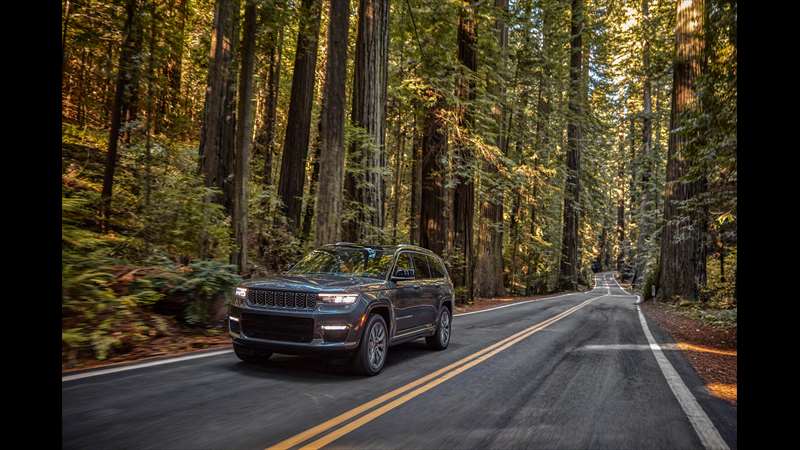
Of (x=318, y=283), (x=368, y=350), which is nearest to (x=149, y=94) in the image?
(x=318, y=283)

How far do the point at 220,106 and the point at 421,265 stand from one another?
9.50m

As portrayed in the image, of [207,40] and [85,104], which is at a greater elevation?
[207,40]

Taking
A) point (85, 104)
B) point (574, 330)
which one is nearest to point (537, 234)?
point (574, 330)

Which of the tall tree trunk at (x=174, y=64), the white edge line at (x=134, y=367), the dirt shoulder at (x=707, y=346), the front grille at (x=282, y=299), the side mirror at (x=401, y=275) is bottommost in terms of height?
the dirt shoulder at (x=707, y=346)

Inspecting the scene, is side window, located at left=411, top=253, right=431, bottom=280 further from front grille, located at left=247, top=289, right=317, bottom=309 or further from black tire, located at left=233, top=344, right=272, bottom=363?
black tire, located at left=233, top=344, right=272, bottom=363

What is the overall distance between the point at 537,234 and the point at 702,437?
1315 inches

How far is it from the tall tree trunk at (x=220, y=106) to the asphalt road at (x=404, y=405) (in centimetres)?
783

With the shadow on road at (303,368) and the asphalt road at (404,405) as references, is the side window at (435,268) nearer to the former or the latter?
the asphalt road at (404,405)

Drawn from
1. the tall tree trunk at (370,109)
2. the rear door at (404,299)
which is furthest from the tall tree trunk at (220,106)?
the rear door at (404,299)

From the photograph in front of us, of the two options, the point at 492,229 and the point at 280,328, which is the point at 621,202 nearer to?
the point at 492,229

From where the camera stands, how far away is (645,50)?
2883cm

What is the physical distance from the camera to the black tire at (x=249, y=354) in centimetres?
730

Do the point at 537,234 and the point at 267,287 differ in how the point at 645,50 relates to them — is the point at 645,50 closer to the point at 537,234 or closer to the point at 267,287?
the point at 537,234

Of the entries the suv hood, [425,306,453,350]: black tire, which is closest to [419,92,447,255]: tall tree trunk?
[425,306,453,350]: black tire
